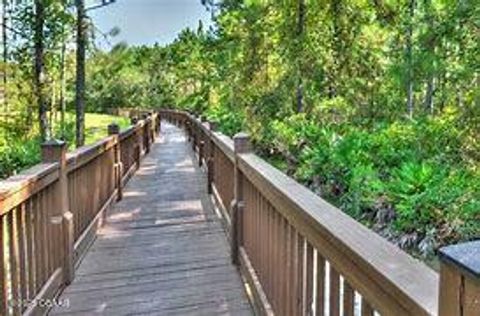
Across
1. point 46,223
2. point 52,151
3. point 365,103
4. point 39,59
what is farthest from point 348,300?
point 365,103

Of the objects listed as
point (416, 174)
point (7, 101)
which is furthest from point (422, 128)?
point (7, 101)

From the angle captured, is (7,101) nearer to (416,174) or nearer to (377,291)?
(416,174)

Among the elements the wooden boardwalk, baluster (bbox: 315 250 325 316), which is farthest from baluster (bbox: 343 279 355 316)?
the wooden boardwalk

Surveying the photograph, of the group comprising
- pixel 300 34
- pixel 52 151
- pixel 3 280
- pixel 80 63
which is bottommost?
pixel 3 280

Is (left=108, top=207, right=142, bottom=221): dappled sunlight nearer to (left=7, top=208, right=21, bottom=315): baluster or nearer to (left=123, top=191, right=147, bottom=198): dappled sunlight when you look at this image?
(left=123, top=191, right=147, bottom=198): dappled sunlight

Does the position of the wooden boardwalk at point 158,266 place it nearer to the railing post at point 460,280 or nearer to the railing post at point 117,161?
the railing post at point 117,161

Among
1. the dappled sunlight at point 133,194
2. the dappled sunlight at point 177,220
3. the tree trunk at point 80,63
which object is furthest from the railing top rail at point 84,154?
the tree trunk at point 80,63

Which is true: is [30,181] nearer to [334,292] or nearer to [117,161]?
[334,292]

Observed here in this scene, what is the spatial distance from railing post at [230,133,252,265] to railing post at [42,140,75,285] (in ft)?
4.13

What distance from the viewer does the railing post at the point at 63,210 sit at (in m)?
3.98

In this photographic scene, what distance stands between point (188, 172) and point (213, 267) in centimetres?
611

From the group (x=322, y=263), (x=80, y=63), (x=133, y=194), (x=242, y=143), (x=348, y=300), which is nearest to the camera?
(x=348, y=300)

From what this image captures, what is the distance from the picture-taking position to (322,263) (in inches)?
82.0

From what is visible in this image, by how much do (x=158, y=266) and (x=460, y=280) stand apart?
12.5 feet
